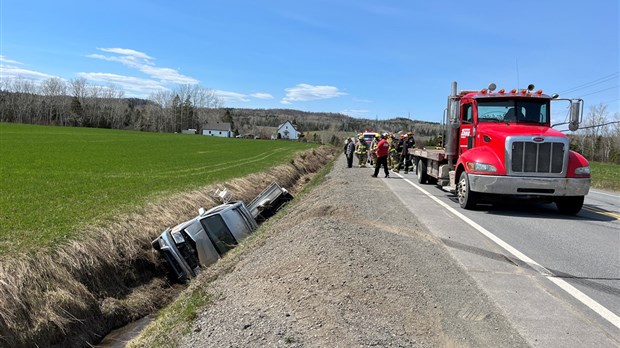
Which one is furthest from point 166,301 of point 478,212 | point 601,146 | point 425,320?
point 601,146

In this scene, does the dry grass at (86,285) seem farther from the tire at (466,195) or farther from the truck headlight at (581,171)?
the truck headlight at (581,171)

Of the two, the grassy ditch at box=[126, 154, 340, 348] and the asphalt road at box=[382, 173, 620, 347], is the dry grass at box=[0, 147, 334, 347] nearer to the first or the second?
the grassy ditch at box=[126, 154, 340, 348]

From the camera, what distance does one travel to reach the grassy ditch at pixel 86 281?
546 centimetres

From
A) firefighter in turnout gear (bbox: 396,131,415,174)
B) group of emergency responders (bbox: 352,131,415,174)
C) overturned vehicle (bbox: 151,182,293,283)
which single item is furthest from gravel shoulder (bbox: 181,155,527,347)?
group of emergency responders (bbox: 352,131,415,174)

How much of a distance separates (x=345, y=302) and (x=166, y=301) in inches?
176

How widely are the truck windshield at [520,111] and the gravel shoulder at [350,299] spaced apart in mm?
5634

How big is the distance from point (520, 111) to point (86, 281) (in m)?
10.5

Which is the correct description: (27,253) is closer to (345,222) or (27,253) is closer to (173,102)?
(345,222)

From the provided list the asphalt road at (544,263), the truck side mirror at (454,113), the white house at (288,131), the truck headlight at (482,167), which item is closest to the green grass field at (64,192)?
the asphalt road at (544,263)

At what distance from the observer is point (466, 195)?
10.7 meters

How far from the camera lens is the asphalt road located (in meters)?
4.18

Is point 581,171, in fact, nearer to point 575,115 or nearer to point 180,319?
point 575,115

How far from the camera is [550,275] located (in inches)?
224

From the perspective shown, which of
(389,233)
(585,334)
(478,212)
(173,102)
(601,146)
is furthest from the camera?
(173,102)
